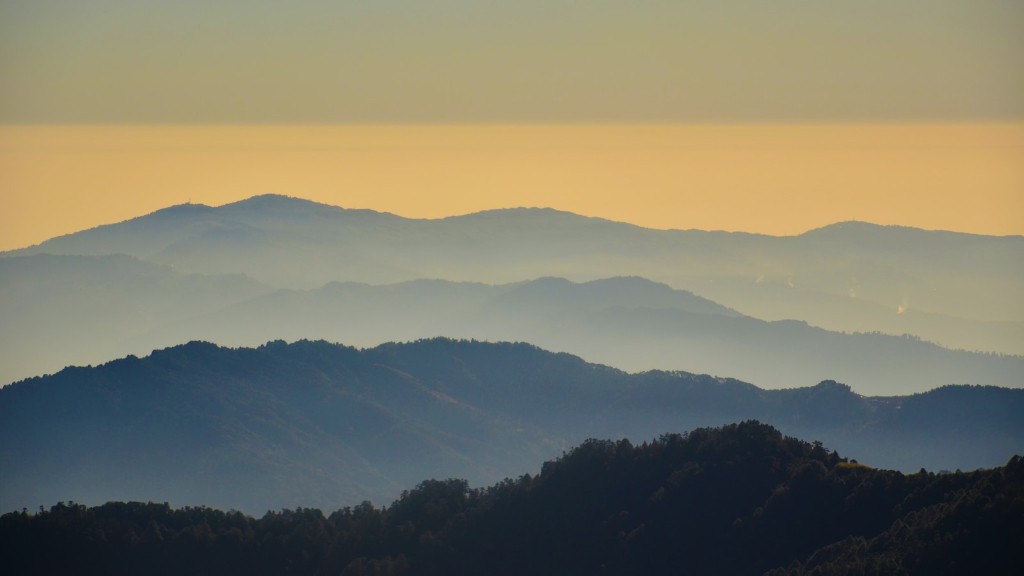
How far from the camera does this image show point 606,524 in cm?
11756

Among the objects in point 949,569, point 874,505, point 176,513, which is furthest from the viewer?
point 176,513

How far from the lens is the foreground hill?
339ft

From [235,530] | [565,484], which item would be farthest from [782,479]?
[235,530]

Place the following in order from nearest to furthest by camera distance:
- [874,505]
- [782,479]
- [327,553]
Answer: [874,505] < [782,479] < [327,553]

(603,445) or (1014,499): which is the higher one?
(603,445)

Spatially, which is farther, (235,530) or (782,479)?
(235,530)

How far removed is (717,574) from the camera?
107 meters

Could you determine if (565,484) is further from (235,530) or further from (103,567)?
(103,567)

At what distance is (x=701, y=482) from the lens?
386 ft

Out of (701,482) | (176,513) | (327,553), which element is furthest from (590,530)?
(176,513)

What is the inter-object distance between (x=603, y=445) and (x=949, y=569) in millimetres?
43129

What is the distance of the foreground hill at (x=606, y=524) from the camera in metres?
103

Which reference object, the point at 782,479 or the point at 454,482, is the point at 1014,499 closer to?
the point at 782,479

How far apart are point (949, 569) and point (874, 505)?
18705mm
